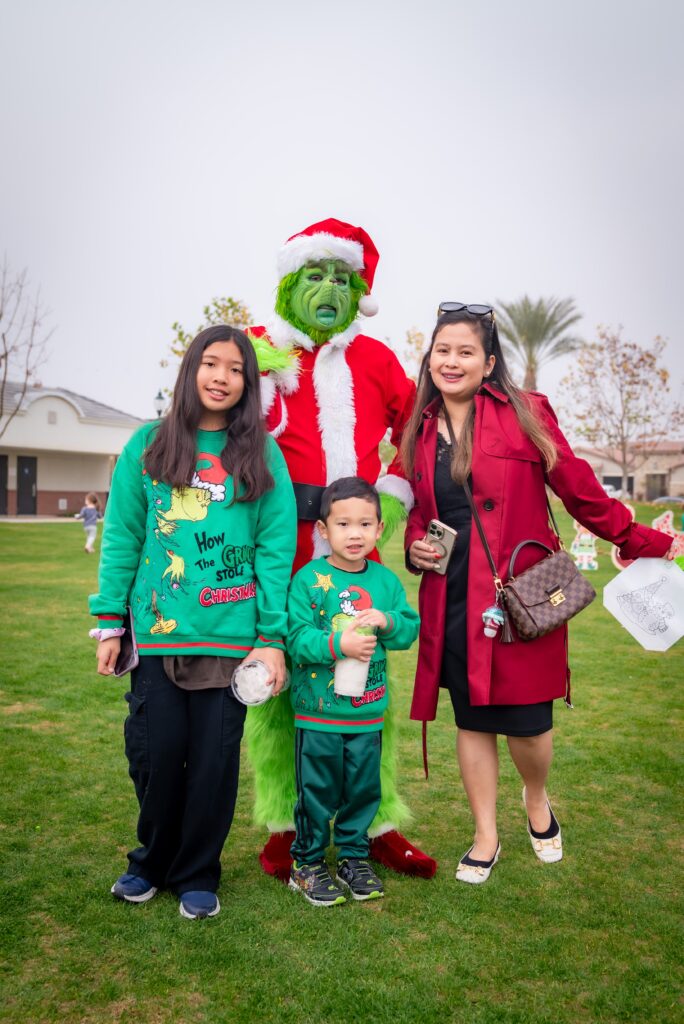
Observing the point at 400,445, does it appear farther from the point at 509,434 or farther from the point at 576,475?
the point at 576,475

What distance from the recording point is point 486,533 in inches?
115

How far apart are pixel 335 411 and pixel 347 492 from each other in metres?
0.42

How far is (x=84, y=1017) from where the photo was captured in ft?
6.80

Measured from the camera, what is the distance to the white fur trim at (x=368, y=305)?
11.1 feet

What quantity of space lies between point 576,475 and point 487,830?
4.52 feet

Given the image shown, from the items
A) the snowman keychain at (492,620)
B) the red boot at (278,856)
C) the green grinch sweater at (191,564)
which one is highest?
the green grinch sweater at (191,564)

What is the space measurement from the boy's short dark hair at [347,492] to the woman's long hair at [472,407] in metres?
0.29

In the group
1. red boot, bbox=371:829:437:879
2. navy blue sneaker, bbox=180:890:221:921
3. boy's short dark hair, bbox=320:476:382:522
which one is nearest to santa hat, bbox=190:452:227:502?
boy's short dark hair, bbox=320:476:382:522

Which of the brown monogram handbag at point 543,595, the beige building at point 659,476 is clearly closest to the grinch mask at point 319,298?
the brown monogram handbag at point 543,595

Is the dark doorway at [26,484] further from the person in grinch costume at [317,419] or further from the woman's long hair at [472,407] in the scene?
the woman's long hair at [472,407]

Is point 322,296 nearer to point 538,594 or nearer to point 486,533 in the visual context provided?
point 486,533

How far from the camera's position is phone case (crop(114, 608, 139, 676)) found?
260cm

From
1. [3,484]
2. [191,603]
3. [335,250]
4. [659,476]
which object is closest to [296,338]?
[335,250]

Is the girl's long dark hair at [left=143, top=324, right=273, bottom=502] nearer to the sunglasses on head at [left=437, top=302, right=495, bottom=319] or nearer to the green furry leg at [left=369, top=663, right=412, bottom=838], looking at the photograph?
the sunglasses on head at [left=437, top=302, right=495, bottom=319]
